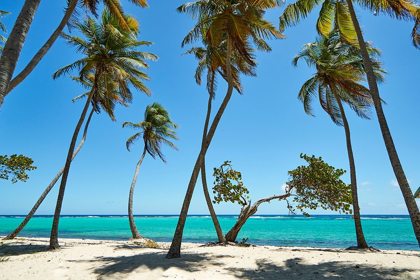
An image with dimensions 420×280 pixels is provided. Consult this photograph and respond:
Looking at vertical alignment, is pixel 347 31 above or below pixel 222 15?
below

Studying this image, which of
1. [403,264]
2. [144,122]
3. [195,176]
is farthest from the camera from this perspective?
[144,122]

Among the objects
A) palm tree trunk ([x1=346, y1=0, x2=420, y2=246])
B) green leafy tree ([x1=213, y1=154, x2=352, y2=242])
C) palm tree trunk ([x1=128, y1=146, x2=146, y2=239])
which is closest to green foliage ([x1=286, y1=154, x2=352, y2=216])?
green leafy tree ([x1=213, y1=154, x2=352, y2=242])

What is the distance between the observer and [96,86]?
39.7 ft

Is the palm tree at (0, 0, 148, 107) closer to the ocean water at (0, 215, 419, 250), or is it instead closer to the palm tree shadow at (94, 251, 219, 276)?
the palm tree shadow at (94, 251, 219, 276)

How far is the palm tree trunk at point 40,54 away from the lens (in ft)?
17.8

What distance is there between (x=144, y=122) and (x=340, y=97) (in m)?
13.8

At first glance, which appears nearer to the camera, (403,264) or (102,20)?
(403,264)

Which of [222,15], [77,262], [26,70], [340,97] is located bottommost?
[77,262]

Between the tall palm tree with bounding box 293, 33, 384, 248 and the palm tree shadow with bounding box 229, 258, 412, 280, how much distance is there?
15.7 ft

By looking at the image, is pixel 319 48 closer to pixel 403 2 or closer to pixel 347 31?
pixel 347 31

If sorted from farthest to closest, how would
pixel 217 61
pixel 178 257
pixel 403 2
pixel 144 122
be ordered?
pixel 144 122
pixel 217 61
pixel 178 257
pixel 403 2

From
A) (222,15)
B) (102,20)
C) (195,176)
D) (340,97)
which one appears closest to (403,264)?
(195,176)

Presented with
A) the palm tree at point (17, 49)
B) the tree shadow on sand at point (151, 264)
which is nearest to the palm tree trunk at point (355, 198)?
the tree shadow on sand at point (151, 264)

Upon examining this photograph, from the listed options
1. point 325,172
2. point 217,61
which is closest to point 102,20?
point 217,61
